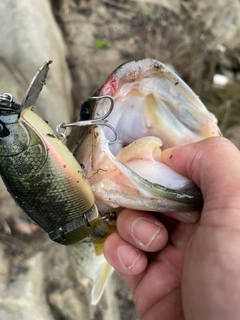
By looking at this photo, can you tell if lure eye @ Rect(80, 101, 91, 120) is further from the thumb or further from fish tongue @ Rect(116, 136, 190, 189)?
the thumb

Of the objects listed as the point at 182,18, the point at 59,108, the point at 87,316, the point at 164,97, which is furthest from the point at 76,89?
the point at 164,97

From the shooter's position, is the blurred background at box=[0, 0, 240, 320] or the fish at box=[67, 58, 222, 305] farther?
the blurred background at box=[0, 0, 240, 320]

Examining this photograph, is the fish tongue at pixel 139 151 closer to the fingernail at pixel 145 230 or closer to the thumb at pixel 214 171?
the thumb at pixel 214 171

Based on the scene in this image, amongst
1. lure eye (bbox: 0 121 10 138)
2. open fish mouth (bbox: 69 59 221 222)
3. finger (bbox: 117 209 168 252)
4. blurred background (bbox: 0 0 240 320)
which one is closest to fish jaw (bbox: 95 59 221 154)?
open fish mouth (bbox: 69 59 221 222)

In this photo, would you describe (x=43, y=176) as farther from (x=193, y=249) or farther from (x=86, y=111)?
(x=193, y=249)

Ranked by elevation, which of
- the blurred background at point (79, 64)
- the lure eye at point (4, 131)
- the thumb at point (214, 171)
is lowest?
the blurred background at point (79, 64)

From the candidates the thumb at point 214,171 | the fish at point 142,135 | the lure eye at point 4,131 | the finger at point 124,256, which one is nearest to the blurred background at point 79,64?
the finger at point 124,256
